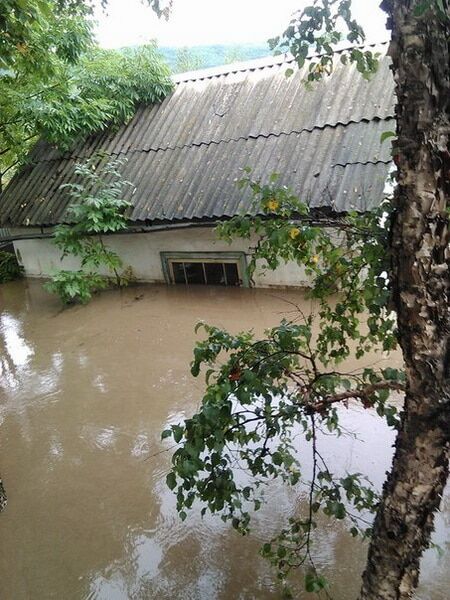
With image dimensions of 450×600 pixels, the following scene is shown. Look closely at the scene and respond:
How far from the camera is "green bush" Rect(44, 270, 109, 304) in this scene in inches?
292

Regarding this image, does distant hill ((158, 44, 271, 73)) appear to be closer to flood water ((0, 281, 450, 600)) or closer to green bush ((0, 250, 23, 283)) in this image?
green bush ((0, 250, 23, 283))

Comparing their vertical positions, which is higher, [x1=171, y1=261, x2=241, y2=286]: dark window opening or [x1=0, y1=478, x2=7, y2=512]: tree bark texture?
[x1=171, y1=261, x2=241, y2=286]: dark window opening

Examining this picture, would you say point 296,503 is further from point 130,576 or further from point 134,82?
point 134,82

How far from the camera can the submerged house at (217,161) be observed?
626 centimetres

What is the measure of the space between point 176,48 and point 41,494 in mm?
18314

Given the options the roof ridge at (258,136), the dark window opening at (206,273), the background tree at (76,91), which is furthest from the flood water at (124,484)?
the background tree at (76,91)

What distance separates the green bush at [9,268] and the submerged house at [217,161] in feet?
3.34

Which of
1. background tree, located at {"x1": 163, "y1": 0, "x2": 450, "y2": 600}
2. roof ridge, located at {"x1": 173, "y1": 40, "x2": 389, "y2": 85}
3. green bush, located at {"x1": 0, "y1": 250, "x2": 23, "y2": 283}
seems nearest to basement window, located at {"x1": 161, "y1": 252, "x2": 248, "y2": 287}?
roof ridge, located at {"x1": 173, "y1": 40, "x2": 389, "y2": 85}

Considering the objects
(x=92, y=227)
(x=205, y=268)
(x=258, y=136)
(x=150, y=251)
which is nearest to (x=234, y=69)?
(x=258, y=136)

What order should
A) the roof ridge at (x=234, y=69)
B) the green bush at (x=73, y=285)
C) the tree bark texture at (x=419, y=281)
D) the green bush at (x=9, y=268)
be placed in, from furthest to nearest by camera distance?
the green bush at (x=9, y=268), the roof ridge at (x=234, y=69), the green bush at (x=73, y=285), the tree bark texture at (x=419, y=281)

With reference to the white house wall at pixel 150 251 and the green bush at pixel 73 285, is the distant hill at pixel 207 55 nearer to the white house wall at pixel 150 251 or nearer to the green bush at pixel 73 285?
the white house wall at pixel 150 251

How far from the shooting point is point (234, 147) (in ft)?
23.9

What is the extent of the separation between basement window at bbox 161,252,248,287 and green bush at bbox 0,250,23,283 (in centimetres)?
421

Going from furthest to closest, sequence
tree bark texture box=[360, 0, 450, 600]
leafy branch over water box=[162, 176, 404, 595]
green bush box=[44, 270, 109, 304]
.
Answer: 1. green bush box=[44, 270, 109, 304]
2. leafy branch over water box=[162, 176, 404, 595]
3. tree bark texture box=[360, 0, 450, 600]
